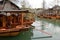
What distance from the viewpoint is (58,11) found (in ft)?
153

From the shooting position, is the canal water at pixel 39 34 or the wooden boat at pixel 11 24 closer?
the wooden boat at pixel 11 24

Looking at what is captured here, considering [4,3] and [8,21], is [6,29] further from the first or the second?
[4,3]

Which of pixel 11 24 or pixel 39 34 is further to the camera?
pixel 39 34

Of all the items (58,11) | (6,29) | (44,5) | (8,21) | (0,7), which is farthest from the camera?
(44,5)

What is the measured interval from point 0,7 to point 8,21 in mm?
1928

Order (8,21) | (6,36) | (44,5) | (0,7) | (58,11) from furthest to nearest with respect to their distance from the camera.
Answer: (44,5) < (58,11) < (0,7) < (8,21) < (6,36)

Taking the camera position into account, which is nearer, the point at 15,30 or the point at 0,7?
the point at 15,30

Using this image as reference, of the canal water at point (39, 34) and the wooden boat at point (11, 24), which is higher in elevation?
the wooden boat at point (11, 24)

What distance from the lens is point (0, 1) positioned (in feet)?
53.6

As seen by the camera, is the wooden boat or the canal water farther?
the canal water

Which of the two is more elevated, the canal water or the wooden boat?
the wooden boat

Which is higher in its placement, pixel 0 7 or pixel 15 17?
pixel 0 7

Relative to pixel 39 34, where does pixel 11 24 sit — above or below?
above

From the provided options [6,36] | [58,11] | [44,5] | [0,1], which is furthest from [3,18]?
[44,5]
